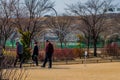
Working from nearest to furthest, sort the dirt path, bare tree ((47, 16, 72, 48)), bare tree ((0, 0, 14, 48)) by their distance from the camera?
the dirt path
bare tree ((0, 0, 14, 48))
bare tree ((47, 16, 72, 48))

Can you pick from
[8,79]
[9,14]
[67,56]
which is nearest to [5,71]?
[8,79]

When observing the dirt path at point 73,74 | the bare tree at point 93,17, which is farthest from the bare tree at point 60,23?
the dirt path at point 73,74

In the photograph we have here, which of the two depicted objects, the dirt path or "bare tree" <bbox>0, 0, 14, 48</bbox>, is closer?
the dirt path

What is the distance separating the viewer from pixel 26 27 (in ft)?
151

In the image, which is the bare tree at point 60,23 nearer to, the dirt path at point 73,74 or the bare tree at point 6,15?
the bare tree at point 6,15

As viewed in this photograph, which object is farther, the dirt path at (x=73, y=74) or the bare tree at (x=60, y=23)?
the bare tree at (x=60, y=23)

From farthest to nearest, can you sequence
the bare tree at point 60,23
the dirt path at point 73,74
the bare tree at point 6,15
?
1. the bare tree at point 60,23
2. the bare tree at point 6,15
3. the dirt path at point 73,74

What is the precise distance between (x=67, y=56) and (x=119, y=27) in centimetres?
3475

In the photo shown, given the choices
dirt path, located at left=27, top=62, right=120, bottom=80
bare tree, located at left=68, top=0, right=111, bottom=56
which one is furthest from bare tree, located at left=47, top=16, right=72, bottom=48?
dirt path, located at left=27, top=62, right=120, bottom=80

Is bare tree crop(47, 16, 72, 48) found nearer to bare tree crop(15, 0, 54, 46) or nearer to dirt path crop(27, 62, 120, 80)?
bare tree crop(15, 0, 54, 46)

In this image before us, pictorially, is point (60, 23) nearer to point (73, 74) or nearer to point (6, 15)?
point (6, 15)

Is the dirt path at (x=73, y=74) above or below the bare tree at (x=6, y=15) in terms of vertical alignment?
below

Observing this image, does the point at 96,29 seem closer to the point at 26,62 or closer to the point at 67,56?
the point at 67,56

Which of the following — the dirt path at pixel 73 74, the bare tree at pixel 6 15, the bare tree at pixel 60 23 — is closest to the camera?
the dirt path at pixel 73 74
